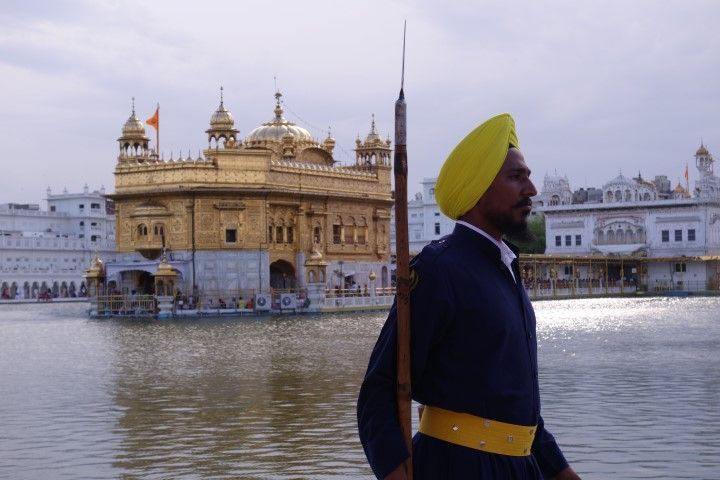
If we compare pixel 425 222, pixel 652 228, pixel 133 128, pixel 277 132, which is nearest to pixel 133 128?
pixel 133 128

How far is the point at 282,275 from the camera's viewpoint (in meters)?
56.3

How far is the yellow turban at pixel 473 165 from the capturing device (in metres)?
4.24

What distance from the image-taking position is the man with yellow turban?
397cm

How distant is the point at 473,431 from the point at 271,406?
1100cm

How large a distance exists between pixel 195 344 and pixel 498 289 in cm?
2485

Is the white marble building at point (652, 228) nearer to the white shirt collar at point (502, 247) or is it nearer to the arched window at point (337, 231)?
the arched window at point (337, 231)

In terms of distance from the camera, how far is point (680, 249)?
8144 centimetres

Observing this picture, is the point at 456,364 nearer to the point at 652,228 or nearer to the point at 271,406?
the point at 271,406

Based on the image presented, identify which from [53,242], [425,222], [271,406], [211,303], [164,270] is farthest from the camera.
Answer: [425,222]

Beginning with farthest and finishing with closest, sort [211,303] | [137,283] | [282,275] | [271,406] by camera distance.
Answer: [282,275], [137,283], [211,303], [271,406]

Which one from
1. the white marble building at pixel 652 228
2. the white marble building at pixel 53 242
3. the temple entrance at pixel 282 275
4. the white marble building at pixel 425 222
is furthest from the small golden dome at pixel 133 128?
the white marble building at pixel 425 222

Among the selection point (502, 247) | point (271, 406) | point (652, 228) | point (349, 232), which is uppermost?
point (652, 228)

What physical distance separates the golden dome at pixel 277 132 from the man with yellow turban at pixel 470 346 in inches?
2276

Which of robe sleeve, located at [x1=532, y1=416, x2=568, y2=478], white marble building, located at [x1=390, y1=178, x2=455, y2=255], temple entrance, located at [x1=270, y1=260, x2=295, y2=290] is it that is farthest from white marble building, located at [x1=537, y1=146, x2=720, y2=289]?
robe sleeve, located at [x1=532, y1=416, x2=568, y2=478]
